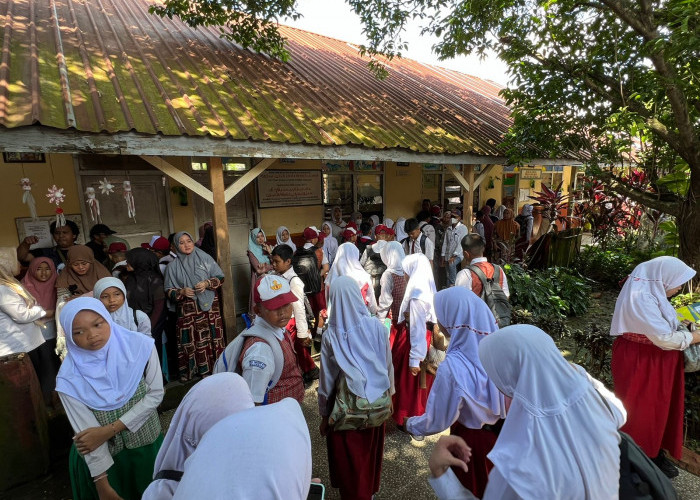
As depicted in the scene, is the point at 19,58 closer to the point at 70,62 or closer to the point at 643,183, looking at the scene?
the point at 70,62

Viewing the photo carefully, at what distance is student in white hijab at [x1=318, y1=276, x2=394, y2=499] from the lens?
93.0 inches

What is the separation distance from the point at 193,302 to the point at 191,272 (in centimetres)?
35

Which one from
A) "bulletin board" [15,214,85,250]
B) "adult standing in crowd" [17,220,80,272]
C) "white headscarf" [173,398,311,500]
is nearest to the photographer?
"white headscarf" [173,398,311,500]

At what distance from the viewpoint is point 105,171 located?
565cm

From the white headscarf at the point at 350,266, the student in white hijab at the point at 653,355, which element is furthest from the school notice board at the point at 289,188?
the student in white hijab at the point at 653,355

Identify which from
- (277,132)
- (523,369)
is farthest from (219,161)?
(523,369)

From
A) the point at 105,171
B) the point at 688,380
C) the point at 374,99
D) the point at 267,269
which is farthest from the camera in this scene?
the point at 374,99

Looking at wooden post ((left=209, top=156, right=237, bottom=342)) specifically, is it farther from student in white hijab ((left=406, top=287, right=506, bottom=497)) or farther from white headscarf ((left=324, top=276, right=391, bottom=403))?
student in white hijab ((left=406, top=287, right=506, bottom=497))

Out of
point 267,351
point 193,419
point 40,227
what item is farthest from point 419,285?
point 40,227

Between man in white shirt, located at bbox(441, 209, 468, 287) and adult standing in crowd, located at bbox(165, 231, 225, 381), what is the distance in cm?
436

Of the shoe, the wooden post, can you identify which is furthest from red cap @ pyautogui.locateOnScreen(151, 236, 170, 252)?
the shoe

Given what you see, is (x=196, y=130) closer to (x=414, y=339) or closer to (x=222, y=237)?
(x=222, y=237)

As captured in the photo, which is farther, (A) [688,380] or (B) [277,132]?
(B) [277,132]

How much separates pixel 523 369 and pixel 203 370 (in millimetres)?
3947
